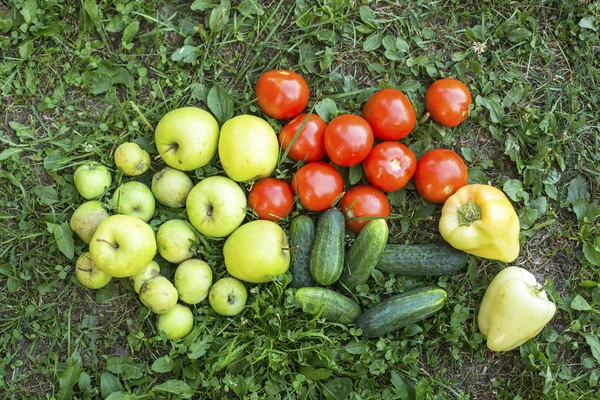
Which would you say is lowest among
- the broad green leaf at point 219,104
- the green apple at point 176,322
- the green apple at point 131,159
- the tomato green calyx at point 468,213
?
the green apple at point 176,322

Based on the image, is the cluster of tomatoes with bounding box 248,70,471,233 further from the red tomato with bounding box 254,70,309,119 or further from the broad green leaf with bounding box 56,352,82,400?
the broad green leaf with bounding box 56,352,82,400

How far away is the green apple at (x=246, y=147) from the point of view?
10.6 ft

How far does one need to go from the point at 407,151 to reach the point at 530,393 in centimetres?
158

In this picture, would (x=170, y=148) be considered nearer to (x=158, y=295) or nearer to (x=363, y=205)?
(x=158, y=295)

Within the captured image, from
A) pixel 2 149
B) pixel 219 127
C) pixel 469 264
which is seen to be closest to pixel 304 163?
pixel 219 127

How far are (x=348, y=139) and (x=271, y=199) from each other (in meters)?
0.55

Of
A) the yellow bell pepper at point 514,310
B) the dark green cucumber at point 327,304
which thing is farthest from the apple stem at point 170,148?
the yellow bell pepper at point 514,310

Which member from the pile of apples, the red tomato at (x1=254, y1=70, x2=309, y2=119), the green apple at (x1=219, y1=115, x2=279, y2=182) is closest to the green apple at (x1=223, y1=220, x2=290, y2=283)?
the pile of apples

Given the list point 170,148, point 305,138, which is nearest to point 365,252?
point 305,138

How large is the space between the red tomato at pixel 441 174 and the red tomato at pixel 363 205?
248 mm

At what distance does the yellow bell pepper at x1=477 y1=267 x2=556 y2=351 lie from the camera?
128 inches

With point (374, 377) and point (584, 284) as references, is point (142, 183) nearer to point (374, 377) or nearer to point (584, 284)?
point (374, 377)

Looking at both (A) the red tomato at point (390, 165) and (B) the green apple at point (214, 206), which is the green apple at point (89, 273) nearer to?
(B) the green apple at point (214, 206)

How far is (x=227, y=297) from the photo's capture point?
3287 millimetres
